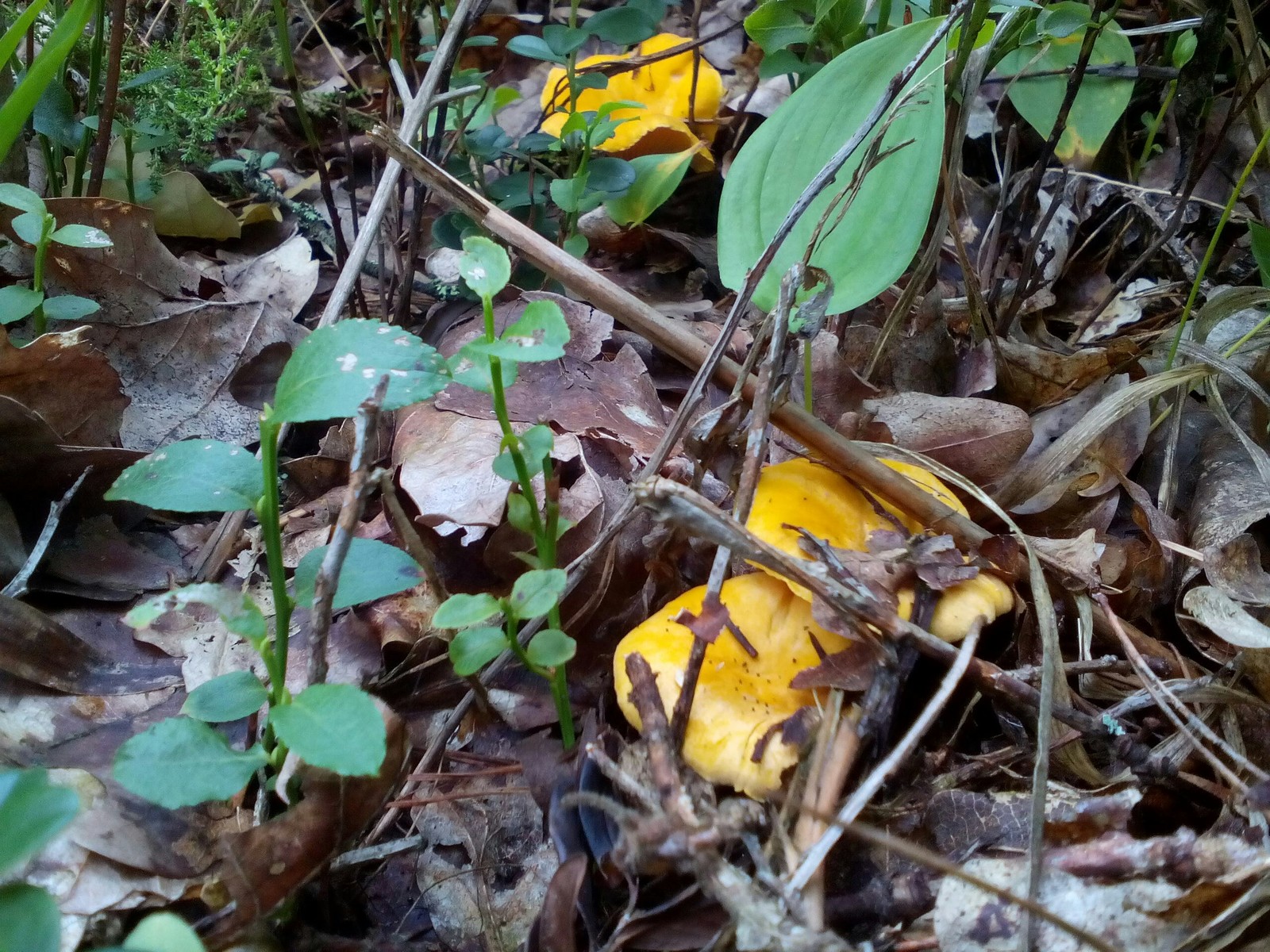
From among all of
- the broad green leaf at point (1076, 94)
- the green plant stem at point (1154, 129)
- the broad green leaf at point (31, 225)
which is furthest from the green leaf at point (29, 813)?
the green plant stem at point (1154, 129)

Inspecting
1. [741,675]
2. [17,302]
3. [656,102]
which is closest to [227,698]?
[741,675]

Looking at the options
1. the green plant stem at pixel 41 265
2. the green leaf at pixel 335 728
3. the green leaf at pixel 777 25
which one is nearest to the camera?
the green leaf at pixel 335 728

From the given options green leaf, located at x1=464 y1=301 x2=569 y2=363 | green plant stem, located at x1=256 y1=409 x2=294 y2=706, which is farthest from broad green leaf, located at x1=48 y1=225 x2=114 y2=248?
green leaf, located at x1=464 y1=301 x2=569 y2=363

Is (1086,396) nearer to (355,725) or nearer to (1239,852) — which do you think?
(1239,852)

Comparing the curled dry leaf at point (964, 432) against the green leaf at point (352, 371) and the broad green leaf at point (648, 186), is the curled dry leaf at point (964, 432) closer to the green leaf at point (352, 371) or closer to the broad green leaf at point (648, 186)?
the broad green leaf at point (648, 186)

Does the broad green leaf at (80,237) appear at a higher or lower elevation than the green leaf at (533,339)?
lower

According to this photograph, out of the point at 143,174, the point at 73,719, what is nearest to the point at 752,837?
the point at 73,719

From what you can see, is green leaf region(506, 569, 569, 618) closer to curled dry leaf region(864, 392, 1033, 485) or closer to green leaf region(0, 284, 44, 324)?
curled dry leaf region(864, 392, 1033, 485)

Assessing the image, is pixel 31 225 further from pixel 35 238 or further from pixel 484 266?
pixel 484 266
